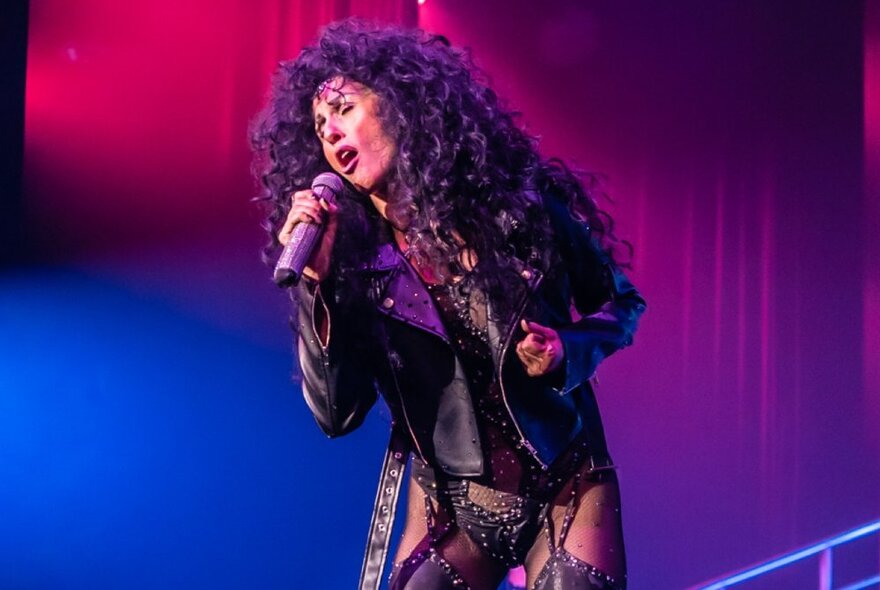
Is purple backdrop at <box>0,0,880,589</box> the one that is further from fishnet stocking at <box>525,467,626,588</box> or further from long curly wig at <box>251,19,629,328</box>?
fishnet stocking at <box>525,467,626,588</box>

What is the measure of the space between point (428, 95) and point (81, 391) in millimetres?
2033

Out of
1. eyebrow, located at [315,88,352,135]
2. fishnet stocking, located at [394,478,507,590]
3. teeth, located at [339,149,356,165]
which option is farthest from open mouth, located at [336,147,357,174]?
fishnet stocking, located at [394,478,507,590]

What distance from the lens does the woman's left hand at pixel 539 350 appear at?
172 cm

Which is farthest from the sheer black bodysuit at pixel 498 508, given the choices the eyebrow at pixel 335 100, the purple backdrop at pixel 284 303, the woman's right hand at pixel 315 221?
→ the purple backdrop at pixel 284 303

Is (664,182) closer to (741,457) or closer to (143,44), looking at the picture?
(741,457)

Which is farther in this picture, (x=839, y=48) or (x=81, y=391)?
(x=839, y=48)

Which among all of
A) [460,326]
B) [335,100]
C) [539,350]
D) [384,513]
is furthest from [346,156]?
[384,513]

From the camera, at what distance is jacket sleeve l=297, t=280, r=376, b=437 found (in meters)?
1.84

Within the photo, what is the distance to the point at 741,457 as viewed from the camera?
15.0 feet

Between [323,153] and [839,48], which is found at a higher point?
[839,48]

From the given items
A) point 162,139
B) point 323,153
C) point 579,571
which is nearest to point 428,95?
point 323,153

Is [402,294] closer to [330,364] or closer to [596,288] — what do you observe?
[330,364]

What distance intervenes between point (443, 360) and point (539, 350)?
0.25 m

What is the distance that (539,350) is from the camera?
172cm
